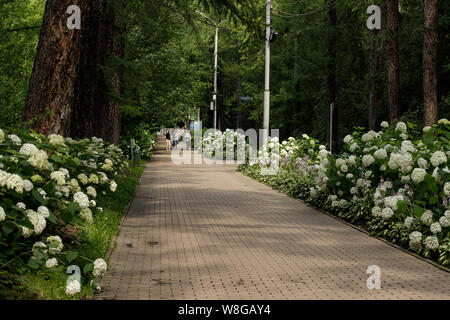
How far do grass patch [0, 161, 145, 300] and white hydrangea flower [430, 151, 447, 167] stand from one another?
4.86 m

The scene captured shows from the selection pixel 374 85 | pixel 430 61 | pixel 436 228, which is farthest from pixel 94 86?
pixel 374 85

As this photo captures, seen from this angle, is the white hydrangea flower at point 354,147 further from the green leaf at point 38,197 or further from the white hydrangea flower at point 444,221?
the green leaf at point 38,197

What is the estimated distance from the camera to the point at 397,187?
429 inches

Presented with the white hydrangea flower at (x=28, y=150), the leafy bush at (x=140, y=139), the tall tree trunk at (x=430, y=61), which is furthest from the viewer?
the leafy bush at (x=140, y=139)

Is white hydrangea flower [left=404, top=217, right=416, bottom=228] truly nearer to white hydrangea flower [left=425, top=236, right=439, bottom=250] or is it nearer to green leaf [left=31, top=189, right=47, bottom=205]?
white hydrangea flower [left=425, top=236, right=439, bottom=250]

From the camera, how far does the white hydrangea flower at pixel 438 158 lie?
9.41 meters

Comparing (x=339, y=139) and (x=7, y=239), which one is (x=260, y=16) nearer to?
(x=7, y=239)

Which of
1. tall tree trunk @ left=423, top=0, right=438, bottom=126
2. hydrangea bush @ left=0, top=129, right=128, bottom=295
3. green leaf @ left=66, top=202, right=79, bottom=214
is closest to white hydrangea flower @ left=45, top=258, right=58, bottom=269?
hydrangea bush @ left=0, top=129, right=128, bottom=295

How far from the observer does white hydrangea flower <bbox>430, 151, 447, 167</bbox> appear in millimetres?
9406

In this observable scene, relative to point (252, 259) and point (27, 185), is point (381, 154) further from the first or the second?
point (27, 185)

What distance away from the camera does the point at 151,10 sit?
48.2 ft

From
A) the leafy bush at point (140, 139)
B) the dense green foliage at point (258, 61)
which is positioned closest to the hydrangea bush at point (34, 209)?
the dense green foliage at point (258, 61)

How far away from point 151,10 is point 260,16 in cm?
254

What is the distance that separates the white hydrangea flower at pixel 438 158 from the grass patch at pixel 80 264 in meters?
4.86
